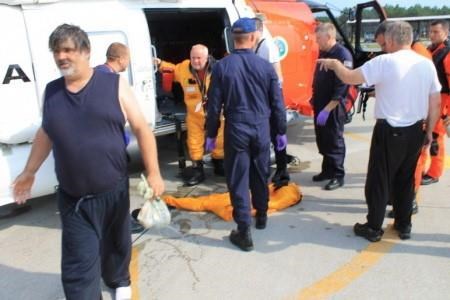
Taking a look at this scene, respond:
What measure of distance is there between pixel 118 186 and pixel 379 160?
2.04 metres

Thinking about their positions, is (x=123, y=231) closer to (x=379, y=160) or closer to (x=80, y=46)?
(x=80, y=46)

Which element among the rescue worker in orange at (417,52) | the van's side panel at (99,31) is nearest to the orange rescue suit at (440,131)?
the rescue worker in orange at (417,52)

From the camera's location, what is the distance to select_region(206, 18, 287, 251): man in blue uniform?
353 centimetres

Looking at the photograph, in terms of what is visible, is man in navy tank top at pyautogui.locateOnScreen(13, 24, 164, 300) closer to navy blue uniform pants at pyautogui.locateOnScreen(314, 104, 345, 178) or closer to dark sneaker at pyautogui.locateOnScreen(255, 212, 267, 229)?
dark sneaker at pyautogui.locateOnScreen(255, 212, 267, 229)

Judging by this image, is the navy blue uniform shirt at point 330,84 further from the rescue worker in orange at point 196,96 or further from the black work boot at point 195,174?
the black work boot at point 195,174

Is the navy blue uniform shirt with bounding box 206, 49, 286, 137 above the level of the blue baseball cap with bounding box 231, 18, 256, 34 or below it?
below

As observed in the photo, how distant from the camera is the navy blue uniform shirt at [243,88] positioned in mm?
3521

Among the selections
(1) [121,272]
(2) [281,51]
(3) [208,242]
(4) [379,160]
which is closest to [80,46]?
(1) [121,272]

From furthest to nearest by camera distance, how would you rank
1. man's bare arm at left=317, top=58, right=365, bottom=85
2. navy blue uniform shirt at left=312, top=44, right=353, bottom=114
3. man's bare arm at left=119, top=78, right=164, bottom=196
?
1. navy blue uniform shirt at left=312, top=44, right=353, bottom=114
2. man's bare arm at left=317, top=58, right=365, bottom=85
3. man's bare arm at left=119, top=78, right=164, bottom=196

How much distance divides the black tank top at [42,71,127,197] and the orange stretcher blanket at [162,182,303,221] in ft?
6.59

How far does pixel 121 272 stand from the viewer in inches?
118

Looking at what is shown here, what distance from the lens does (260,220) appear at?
4.07m

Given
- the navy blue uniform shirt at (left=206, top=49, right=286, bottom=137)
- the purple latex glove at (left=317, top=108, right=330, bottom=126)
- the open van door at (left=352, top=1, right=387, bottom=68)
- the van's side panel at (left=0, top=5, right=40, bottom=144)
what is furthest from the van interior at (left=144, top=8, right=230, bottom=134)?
the navy blue uniform shirt at (left=206, top=49, right=286, bottom=137)

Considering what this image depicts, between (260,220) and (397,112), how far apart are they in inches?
57.3
